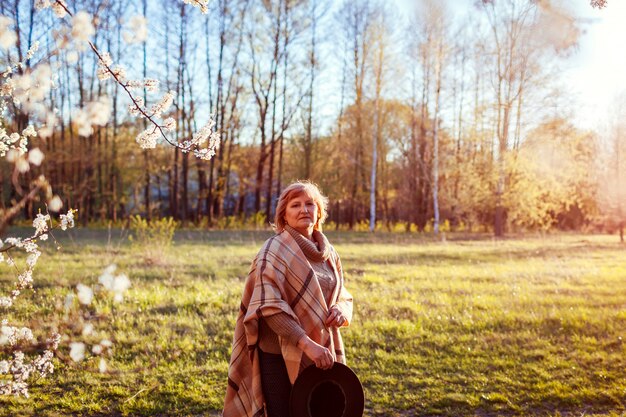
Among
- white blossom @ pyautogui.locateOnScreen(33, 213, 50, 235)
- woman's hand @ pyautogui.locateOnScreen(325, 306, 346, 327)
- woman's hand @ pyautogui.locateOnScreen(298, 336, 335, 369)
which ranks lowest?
woman's hand @ pyautogui.locateOnScreen(298, 336, 335, 369)

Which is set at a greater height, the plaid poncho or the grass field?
the plaid poncho

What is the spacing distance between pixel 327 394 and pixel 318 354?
24cm

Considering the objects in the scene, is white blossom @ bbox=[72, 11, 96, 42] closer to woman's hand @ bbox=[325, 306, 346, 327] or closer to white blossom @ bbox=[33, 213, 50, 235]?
white blossom @ bbox=[33, 213, 50, 235]

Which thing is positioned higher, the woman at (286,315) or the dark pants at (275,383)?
the woman at (286,315)

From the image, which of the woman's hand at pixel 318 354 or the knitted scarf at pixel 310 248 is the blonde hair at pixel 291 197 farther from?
the woman's hand at pixel 318 354

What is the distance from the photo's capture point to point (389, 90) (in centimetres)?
2744

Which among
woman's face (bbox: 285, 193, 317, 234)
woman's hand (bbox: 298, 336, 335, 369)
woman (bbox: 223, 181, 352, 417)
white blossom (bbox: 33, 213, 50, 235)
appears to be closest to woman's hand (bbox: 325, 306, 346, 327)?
woman (bbox: 223, 181, 352, 417)

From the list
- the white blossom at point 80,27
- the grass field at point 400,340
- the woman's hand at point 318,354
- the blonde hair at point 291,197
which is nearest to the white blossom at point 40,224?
the white blossom at point 80,27

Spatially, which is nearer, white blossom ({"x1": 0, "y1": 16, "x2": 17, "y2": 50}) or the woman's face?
white blossom ({"x1": 0, "y1": 16, "x2": 17, "y2": 50})

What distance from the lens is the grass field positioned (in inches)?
212

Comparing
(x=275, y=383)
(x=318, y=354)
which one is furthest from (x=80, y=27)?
(x=275, y=383)

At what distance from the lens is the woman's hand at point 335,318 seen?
3.07 m

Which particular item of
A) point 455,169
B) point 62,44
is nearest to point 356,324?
point 62,44

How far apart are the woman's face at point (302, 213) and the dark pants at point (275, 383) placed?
71 cm
